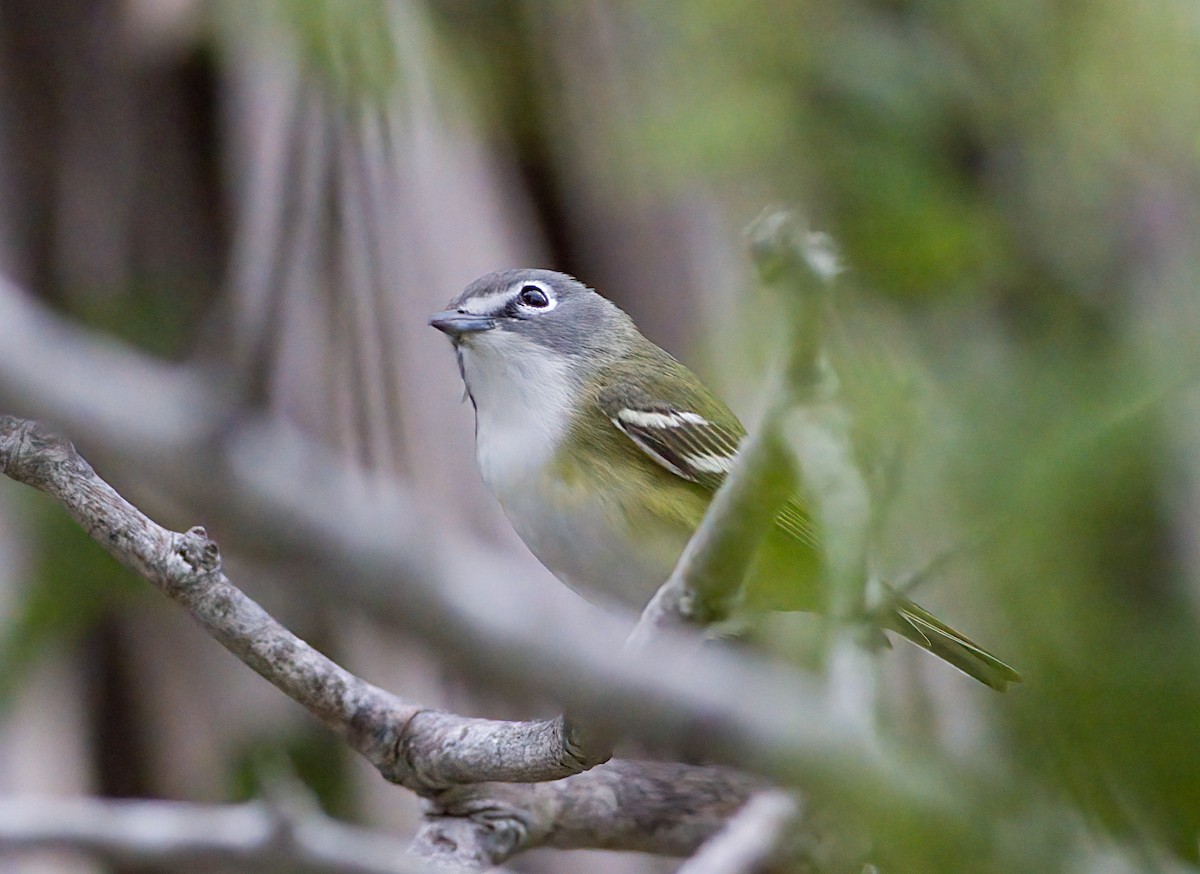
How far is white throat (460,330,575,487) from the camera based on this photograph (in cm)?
210

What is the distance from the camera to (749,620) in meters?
1.55

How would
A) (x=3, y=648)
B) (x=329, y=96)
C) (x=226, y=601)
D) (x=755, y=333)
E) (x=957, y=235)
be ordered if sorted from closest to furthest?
(x=329, y=96)
(x=755, y=333)
(x=226, y=601)
(x=3, y=648)
(x=957, y=235)

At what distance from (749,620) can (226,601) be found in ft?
2.05

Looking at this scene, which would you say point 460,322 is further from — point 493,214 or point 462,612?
point 462,612

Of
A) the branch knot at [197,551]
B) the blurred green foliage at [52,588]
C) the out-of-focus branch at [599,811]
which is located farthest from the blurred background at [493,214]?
the out-of-focus branch at [599,811]

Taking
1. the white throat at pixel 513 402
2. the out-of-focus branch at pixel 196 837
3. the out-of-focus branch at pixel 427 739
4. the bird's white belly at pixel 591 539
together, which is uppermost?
the white throat at pixel 513 402

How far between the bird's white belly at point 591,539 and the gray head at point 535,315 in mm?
288

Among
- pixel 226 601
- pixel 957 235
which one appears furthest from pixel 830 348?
pixel 957 235

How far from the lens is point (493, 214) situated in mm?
3139

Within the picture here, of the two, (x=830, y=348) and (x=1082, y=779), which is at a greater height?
(x=830, y=348)

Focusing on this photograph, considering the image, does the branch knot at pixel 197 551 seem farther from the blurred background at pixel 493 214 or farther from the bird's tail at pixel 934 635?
the bird's tail at pixel 934 635

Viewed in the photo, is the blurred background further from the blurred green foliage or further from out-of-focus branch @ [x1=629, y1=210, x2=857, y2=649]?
out-of-focus branch @ [x1=629, y1=210, x2=857, y2=649]

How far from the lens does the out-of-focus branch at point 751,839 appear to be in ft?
5.47

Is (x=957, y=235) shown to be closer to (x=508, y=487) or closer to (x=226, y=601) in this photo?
(x=508, y=487)
